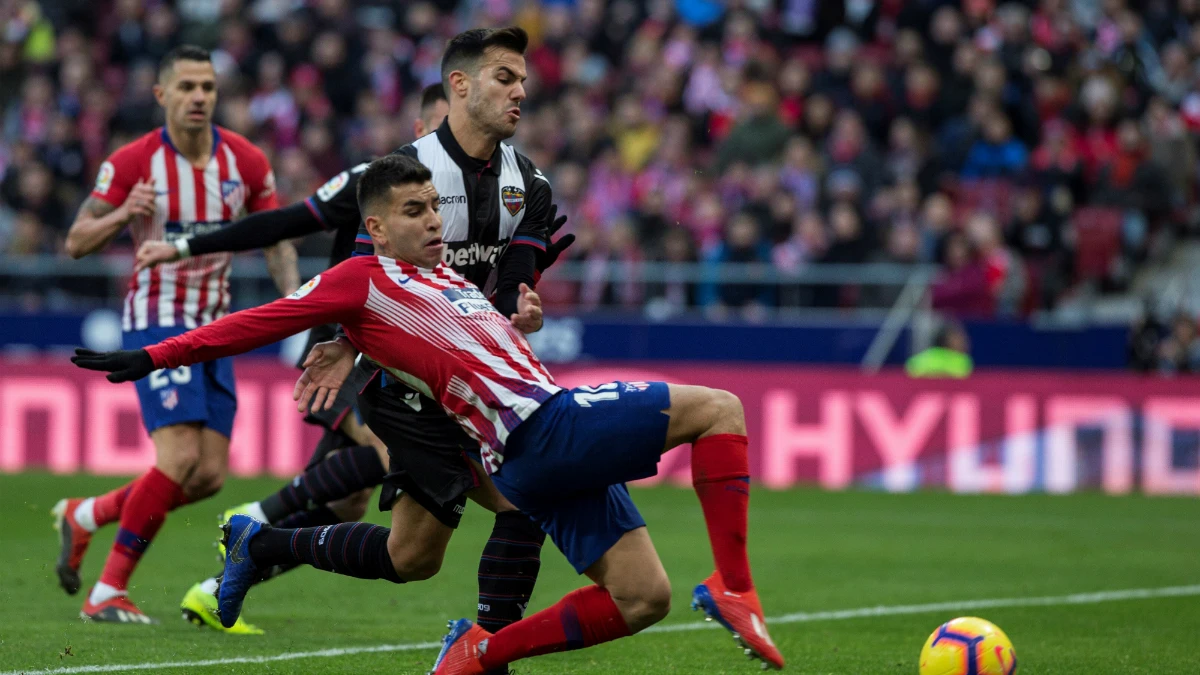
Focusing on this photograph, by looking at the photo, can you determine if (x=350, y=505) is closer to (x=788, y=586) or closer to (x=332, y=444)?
(x=332, y=444)

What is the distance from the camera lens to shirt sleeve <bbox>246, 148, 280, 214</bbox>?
7852 millimetres

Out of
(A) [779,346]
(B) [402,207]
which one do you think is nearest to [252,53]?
(A) [779,346]

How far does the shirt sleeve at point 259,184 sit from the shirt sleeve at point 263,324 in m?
2.92

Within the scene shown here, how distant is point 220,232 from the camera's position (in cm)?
619

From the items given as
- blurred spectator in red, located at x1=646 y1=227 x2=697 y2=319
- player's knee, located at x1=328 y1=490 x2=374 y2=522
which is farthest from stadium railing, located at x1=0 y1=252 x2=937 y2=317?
player's knee, located at x1=328 y1=490 x2=374 y2=522

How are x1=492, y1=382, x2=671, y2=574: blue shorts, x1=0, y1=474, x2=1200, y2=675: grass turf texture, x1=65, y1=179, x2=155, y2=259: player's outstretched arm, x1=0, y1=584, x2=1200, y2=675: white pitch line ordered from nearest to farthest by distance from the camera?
x1=492, y1=382, x2=671, y2=574: blue shorts, x1=0, y1=584, x2=1200, y2=675: white pitch line, x1=0, y1=474, x2=1200, y2=675: grass turf texture, x1=65, y1=179, x2=155, y2=259: player's outstretched arm

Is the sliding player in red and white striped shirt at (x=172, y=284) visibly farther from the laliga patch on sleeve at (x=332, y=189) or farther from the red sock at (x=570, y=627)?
the red sock at (x=570, y=627)

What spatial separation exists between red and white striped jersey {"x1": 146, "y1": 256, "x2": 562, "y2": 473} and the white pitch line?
1.60 m

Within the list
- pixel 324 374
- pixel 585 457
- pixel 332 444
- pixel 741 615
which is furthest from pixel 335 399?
pixel 741 615

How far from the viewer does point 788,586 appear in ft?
29.4

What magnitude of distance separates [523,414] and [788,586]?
4.31 metres

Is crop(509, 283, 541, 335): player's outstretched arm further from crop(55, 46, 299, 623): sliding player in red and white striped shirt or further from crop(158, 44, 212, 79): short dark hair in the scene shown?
crop(158, 44, 212, 79): short dark hair

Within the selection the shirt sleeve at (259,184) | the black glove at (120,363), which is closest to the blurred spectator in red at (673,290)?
the shirt sleeve at (259,184)

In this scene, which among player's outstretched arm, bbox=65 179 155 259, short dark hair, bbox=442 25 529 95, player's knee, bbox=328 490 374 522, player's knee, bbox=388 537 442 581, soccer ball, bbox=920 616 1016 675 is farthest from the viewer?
player's knee, bbox=328 490 374 522
